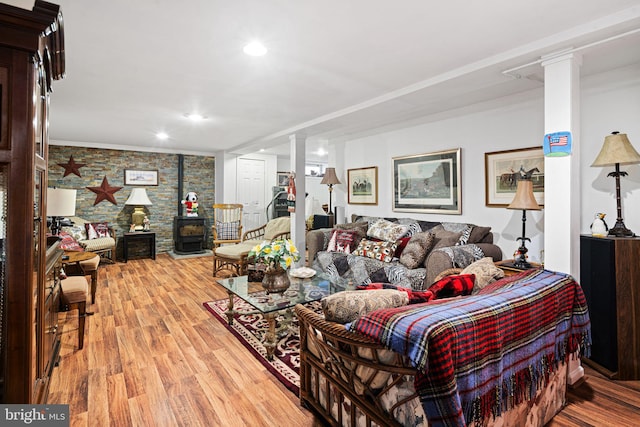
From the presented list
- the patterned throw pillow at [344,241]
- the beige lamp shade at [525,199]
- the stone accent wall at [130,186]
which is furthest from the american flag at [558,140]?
the stone accent wall at [130,186]

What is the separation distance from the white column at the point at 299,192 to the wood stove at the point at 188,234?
2905 millimetres

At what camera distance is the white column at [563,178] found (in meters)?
2.09

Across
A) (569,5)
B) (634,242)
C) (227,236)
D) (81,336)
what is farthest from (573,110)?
(227,236)

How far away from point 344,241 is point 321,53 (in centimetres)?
254

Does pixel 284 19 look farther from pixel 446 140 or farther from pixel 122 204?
pixel 122 204

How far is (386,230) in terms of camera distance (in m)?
4.18

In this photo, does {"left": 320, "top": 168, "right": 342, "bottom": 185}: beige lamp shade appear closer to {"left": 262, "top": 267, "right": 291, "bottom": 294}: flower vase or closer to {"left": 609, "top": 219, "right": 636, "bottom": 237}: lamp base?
{"left": 262, "top": 267, "right": 291, "bottom": 294}: flower vase

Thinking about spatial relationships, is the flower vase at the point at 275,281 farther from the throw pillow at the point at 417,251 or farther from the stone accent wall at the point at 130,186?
the stone accent wall at the point at 130,186

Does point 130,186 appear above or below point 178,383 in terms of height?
above

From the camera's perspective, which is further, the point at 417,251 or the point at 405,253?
the point at 405,253

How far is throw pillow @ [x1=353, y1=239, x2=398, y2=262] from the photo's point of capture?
12.4ft

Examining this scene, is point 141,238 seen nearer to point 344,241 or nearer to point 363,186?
point 344,241

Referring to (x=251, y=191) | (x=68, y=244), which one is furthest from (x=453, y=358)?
(x=251, y=191)

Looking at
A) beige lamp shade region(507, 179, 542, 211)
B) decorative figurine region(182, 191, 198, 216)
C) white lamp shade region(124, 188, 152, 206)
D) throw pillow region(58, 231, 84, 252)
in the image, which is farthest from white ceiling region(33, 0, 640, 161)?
decorative figurine region(182, 191, 198, 216)
